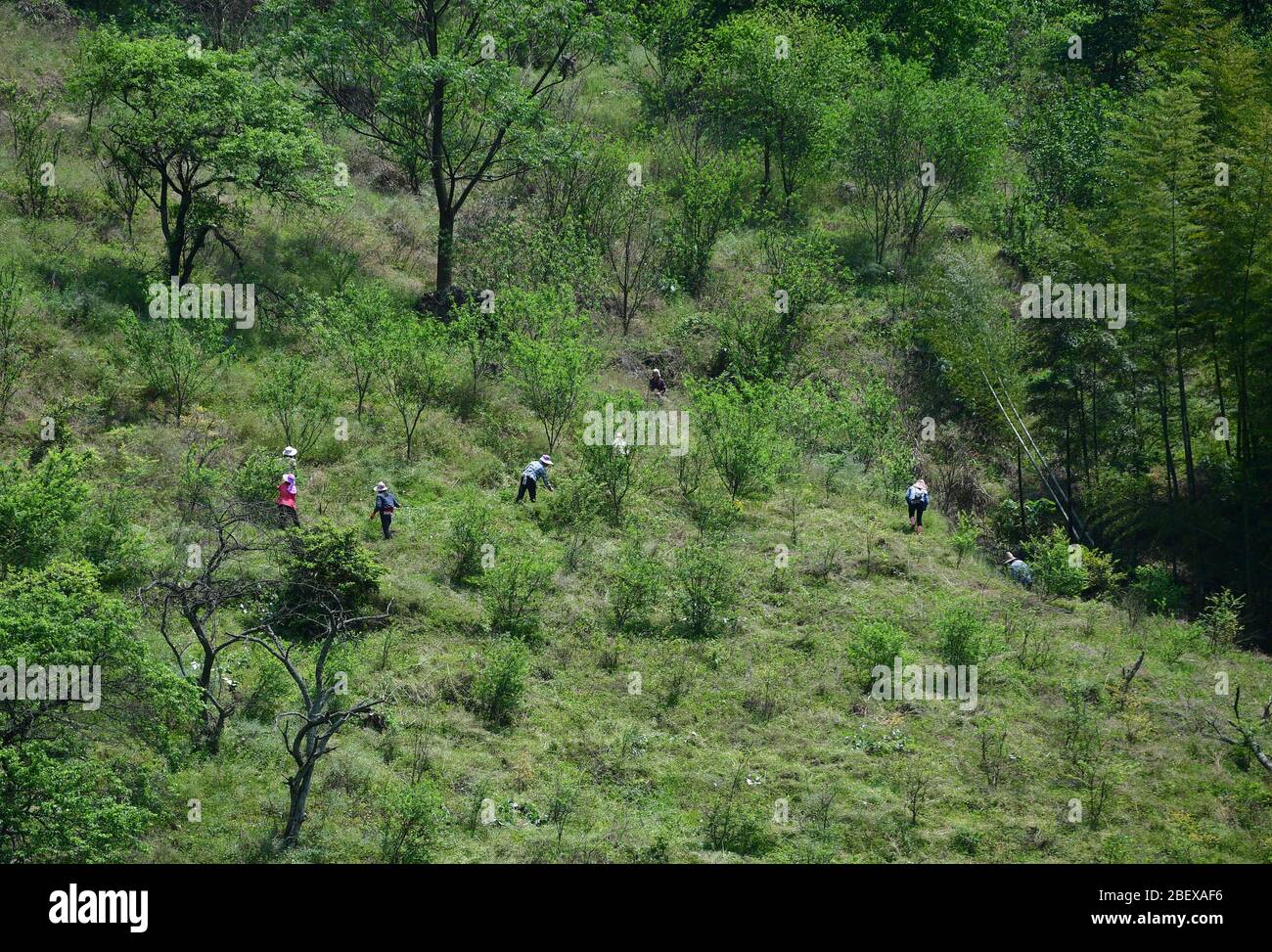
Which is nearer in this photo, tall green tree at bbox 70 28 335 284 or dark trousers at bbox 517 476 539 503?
dark trousers at bbox 517 476 539 503

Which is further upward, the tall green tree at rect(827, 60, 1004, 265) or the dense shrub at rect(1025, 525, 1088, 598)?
the tall green tree at rect(827, 60, 1004, 265)

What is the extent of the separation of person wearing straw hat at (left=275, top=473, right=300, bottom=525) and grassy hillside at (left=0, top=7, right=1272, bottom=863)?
2.96 feet

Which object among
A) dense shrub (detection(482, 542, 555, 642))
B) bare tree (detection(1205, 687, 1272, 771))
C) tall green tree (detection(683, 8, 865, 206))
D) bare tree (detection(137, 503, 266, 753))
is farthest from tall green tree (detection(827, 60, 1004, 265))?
bare tree (detection(137, 503, 266, 753))

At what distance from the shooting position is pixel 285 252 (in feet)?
85.6

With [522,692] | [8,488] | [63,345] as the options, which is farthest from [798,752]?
[63,345]

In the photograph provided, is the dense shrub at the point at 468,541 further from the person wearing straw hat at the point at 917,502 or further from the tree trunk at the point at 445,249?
the tree trunk at the point at 445,249

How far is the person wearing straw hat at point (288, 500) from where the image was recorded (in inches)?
730

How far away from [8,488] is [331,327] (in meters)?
7.93

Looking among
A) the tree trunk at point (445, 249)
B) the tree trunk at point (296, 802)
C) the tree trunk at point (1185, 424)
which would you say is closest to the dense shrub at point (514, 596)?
the tree trunk at point (296, 802)

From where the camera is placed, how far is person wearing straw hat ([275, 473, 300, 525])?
18531 mm

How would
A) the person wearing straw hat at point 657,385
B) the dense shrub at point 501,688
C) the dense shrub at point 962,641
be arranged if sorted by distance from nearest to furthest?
the dense shrub at point 501,688, the dense shrub at point 962,641, the person wearing straw hat at point 657,385

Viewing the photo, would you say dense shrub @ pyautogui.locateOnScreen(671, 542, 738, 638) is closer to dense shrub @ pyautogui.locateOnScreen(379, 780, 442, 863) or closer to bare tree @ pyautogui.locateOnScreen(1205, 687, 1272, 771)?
dense shrub @ pyautogui.locateOnScreen(379, 780, 442, 863)

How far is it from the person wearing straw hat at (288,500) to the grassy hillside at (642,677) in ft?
2.96

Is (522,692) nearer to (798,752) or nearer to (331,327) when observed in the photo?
(798,752)
